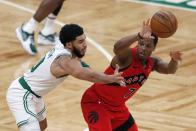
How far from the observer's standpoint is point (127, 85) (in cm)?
599

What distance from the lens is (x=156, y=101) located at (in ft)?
26.1

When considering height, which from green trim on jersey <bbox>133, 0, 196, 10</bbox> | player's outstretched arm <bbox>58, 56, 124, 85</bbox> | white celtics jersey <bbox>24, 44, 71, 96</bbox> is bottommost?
green trim on jersey <bbox>133, 0, 196, 10</bbox>

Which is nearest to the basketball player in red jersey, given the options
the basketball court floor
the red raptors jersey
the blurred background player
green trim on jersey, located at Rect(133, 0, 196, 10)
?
the red raptors jersey

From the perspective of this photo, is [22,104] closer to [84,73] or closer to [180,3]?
[84,73]

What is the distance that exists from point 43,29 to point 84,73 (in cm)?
451

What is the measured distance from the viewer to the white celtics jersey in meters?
5.91

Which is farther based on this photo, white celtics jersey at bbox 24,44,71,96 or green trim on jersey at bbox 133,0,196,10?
green trim on jersey at bbox 133,0,196,10

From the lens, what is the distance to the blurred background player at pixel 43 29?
9.31 m

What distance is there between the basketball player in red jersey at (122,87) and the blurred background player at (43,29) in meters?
3.30

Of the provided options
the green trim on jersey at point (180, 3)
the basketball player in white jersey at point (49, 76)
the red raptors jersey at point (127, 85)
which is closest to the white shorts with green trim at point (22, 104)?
the basketball player in white jersey at point (49, 76)

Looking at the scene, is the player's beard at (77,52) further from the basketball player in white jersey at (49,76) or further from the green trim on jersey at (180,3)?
the green trim on jersey at (180,3)

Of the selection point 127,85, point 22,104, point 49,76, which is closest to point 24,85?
point 22,104

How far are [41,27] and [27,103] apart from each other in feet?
15.7

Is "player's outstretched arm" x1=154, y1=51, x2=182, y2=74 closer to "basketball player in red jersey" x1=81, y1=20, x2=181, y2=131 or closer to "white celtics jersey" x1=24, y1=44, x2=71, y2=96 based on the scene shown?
"basketball player in red jersey" x1=81, y1=20, x2=181, y2=131
